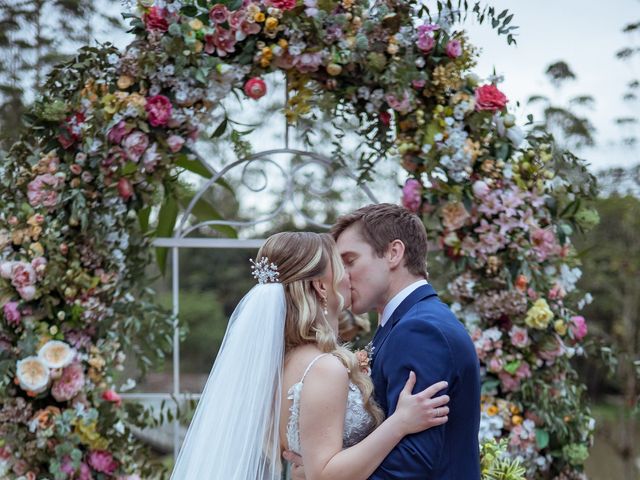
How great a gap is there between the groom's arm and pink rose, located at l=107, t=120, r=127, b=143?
185cm

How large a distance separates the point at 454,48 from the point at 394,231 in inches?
60.5

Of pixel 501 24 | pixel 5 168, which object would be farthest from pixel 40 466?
pixel 501 24

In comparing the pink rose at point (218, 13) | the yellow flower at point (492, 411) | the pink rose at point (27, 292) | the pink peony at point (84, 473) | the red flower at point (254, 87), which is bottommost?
the pink peony at point (84, 473)

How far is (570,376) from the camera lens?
13.2 ft

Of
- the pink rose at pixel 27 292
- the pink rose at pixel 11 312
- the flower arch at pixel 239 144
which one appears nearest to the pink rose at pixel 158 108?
the flower arch at pixel 239 144

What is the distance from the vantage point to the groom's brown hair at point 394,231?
106 inches

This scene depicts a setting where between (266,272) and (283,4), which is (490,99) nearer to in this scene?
(283,4)

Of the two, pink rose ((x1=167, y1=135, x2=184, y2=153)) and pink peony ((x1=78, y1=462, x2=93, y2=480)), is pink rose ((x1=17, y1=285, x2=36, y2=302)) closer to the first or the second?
pink peony ((x1=78, y1=462, x2=93, y2=480))

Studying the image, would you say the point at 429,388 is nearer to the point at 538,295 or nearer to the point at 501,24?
the point at 538,295

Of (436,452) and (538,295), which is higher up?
(538,295)

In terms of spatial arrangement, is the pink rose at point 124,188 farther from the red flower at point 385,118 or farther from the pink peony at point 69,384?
the red flower at point 385,118

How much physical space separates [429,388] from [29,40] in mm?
6401

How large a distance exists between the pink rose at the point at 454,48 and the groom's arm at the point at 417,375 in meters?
1.84

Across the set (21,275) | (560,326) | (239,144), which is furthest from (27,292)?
(560,326)
